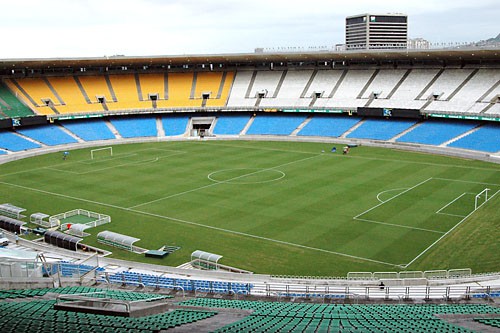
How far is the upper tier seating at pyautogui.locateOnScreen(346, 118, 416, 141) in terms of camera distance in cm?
6147

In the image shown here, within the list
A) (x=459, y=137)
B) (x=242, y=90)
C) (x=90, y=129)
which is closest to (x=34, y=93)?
(x=90, y=129)

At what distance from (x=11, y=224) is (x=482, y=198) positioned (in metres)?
30.9

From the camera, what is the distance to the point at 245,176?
44125mm

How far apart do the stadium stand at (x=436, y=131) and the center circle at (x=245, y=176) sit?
2091 cm

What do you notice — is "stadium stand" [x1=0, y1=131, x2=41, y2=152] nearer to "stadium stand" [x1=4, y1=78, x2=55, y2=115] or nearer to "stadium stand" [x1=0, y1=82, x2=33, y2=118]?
"stadium stand" [x1=0, y1=82, x2=33, y2=118]

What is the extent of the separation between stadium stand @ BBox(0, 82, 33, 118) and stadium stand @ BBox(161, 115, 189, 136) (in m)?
17.4

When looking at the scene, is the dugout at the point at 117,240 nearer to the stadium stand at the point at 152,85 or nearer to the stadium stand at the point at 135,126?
the stadium stand at the point at 135,126

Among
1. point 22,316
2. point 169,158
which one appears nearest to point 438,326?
point 22,316

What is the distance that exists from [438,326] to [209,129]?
60.3 metres

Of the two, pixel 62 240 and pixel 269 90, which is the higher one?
pixel 269 90

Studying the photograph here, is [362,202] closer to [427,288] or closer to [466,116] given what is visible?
[427,288]

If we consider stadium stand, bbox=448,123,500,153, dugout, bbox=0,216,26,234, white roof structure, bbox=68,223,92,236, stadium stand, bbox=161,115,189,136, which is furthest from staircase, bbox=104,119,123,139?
stadium stand, bbox=448,123,500,153

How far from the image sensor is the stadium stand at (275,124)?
223 feet

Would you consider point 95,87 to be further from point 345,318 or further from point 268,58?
point 345,318
